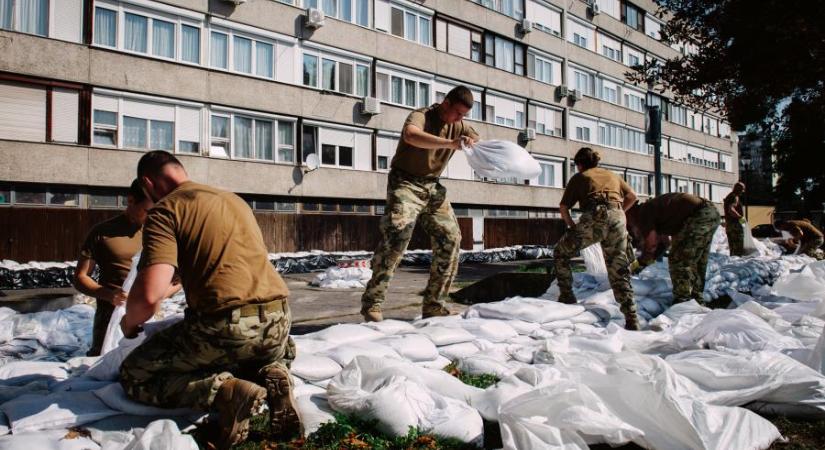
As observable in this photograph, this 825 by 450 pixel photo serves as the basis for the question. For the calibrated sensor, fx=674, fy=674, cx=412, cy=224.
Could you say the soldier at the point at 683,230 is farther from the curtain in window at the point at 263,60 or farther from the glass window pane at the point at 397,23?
the glass window pane at the point at 397,23

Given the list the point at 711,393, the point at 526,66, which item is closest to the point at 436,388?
the point at 711,393

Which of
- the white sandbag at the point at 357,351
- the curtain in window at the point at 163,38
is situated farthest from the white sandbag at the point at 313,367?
the curtain in window at the point at 163,38

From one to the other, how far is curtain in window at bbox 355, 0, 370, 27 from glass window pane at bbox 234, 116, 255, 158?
231 inches

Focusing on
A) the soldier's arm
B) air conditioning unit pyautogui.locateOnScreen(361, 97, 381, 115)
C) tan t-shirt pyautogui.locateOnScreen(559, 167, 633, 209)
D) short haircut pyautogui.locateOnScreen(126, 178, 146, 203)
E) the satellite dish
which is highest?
air conditioning unit pyautogui.locateOnScreen(361, 97, 381, 115)

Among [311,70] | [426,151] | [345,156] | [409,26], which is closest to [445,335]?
[426,151]

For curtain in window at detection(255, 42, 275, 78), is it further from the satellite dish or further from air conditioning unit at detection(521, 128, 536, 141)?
air conditioning unit at detection(521, 128, 536, 141)

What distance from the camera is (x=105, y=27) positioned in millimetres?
17203

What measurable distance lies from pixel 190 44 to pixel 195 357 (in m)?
17.7

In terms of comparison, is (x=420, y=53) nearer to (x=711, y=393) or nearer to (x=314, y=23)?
(x=314, y=23)

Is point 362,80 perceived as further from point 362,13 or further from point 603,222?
point 603,222

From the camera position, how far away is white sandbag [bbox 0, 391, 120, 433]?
2.60 metres

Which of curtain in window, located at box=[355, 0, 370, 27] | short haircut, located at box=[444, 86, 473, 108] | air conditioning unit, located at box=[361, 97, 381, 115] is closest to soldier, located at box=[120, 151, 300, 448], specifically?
short haircut, located at box=[444, 86, 473, 108]

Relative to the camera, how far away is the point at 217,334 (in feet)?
8.95

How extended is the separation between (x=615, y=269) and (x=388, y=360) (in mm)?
3100
